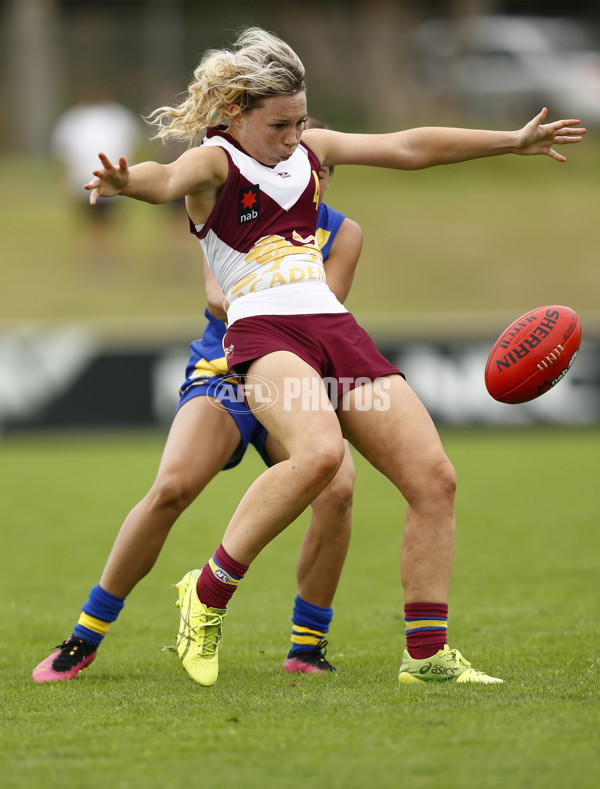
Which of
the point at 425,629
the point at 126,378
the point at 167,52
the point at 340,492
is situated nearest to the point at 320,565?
the point at 340,492

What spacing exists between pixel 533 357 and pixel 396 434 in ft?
2.28

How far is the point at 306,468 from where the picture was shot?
362cm

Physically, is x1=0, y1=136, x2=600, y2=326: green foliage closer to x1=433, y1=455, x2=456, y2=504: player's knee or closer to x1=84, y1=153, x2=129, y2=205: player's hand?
x1=433, y1=455, x2=456, y2=504: player's knee

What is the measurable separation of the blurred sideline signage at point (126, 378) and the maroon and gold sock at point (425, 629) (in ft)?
29.0

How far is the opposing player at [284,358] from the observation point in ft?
12.1

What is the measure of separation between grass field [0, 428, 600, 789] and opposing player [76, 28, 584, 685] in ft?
0.92

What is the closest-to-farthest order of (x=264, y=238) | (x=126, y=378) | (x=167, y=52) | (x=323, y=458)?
1. (x=323, y=458)
2. (x=264, y=238)
3. (x=126, y=378)
4. (x=167, y=52)

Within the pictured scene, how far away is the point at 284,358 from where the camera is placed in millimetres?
3701

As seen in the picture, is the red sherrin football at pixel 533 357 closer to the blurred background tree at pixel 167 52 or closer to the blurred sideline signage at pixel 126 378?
the blurred sideline signage at pixel 126 378

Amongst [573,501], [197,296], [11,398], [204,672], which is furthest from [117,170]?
[197,296]

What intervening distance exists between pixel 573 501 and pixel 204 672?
5373 millimetres

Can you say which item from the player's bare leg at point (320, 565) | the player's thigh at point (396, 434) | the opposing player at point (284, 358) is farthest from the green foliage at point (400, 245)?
the player's thigh at point (396, 434)

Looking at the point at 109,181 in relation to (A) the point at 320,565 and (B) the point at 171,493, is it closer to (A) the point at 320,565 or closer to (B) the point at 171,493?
(B) the point at 171,493

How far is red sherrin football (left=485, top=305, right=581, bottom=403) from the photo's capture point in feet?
13.5
